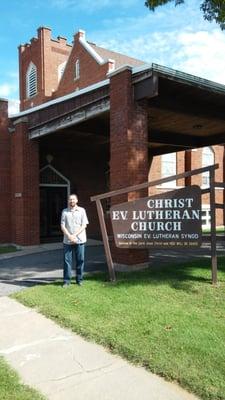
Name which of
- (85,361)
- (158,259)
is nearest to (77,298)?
(85,361)

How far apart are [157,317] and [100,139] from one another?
12809 millimetres

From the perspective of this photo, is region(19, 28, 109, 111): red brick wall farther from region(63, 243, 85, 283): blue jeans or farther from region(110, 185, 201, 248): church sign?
region(63, 243, 85, 283): blue jeans

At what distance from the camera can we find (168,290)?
7781mm

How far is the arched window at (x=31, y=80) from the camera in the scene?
38.3 meters

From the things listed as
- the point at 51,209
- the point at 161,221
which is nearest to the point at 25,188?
the point at 51,209

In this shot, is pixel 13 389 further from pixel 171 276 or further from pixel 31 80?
pixel 31 80

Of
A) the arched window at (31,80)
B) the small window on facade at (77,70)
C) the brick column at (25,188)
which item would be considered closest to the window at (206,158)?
the small window on facade at (77,70)

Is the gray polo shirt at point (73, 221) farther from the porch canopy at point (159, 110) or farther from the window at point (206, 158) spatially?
the window at point (206, 158)

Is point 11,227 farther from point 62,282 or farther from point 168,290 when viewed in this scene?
point 168,290

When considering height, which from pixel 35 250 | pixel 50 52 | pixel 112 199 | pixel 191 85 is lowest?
pixel 35 250

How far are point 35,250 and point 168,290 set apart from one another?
8702 mm

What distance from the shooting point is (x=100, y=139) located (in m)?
18.3

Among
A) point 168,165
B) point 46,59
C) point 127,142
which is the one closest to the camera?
point 127,142

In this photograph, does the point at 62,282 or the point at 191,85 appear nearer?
the point at 62,282
